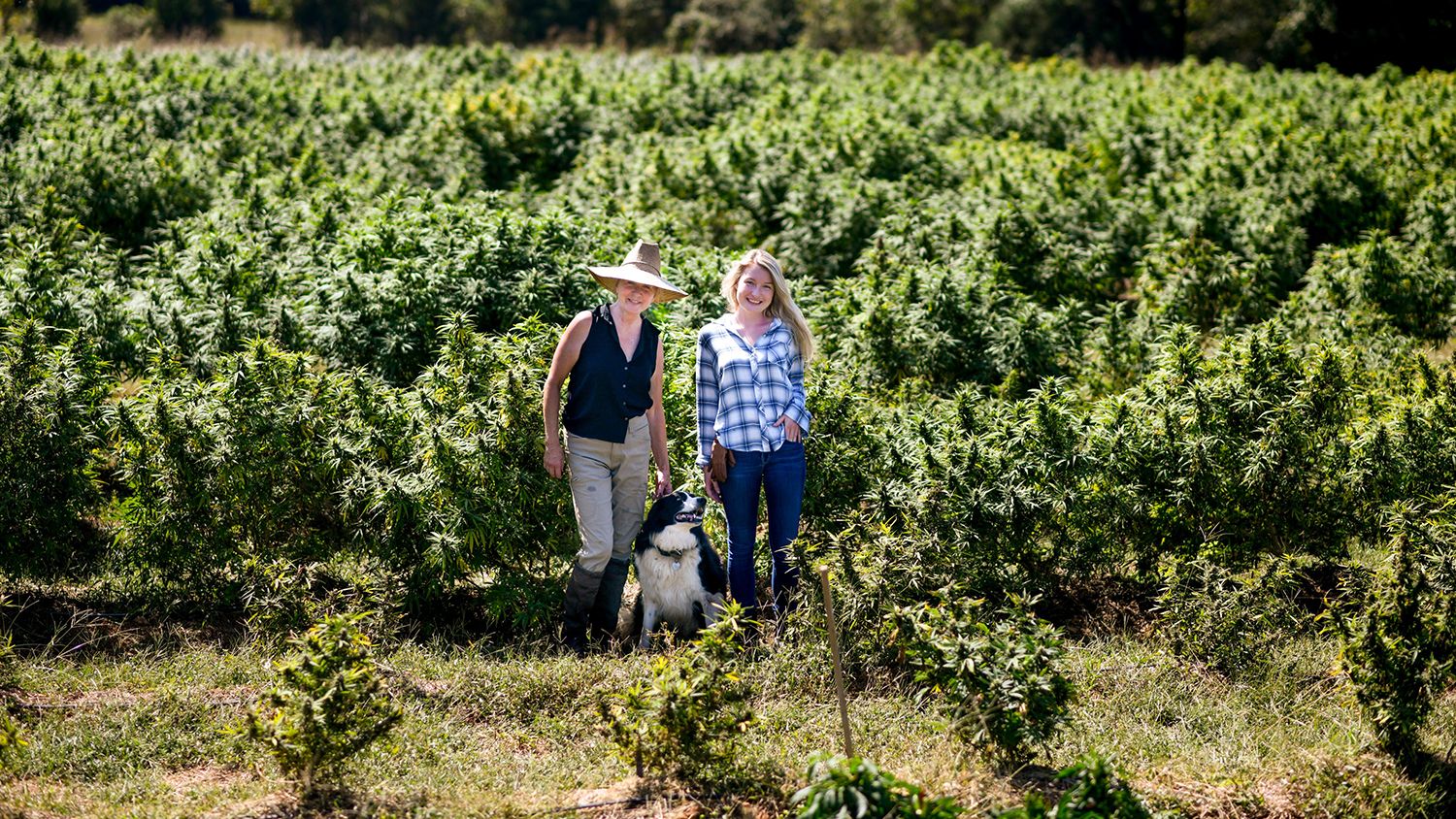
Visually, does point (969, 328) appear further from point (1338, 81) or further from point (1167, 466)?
point (1338, 81)

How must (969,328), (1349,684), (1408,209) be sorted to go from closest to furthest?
(1349,684)
(969,328)
(1408,209)

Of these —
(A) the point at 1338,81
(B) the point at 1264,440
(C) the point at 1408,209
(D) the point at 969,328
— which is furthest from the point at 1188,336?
(A) the point at 1338,81

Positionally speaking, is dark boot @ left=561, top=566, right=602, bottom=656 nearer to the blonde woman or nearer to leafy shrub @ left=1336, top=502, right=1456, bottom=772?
the blonde woman

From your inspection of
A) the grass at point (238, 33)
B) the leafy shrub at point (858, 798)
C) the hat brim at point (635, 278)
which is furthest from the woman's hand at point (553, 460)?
the grass at point (238, 33)

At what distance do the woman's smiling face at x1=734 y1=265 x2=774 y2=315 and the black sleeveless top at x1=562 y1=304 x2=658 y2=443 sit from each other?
0.47 metres

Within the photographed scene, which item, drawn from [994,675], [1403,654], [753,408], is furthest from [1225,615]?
[753,408]

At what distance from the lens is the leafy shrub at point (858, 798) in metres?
3.48

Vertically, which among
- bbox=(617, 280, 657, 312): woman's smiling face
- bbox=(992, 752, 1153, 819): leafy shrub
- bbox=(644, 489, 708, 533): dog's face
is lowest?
bbox=(992, 752, 1153, 819): leafy shrub

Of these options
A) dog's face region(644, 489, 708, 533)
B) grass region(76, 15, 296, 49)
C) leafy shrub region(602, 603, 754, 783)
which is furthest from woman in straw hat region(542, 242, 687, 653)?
grass region(76, 15, 296, 49)

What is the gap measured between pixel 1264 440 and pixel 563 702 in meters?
3.49

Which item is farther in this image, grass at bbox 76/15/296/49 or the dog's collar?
grass at bbox 76/15/296/49

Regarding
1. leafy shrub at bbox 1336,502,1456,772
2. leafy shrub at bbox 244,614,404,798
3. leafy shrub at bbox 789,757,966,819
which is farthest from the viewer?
leafy shrub at bbox 1336,502,1456,772

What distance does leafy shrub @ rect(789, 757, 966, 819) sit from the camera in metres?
3.48

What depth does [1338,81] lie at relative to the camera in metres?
17.7
